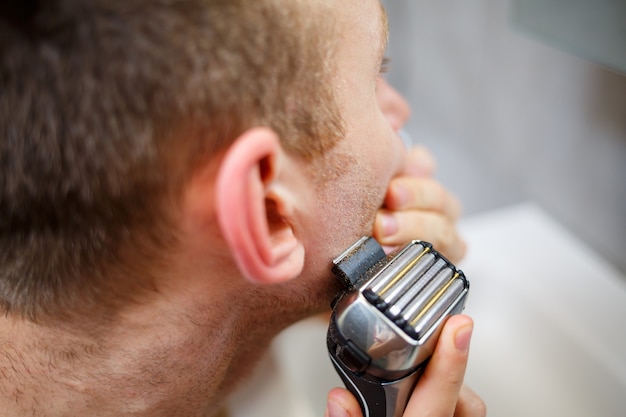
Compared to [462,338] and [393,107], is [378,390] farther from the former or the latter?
[393,107]

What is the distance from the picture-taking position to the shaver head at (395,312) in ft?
1.46

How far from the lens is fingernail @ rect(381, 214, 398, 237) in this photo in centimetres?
60

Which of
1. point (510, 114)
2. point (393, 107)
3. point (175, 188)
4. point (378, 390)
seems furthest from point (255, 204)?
point (510, 114)

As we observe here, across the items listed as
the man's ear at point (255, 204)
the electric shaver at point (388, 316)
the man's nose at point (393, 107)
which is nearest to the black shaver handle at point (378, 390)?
the electric shaver at point (388, 316)

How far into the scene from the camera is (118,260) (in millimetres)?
452

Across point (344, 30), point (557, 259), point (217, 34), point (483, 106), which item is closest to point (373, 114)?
point (344, 30)

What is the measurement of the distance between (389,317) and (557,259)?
462 mm

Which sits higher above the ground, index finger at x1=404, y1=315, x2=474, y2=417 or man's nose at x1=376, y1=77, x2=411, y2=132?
man's nose at x1=376, y1=77, x2=411, y2=132

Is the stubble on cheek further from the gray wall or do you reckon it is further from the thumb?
the gray wall

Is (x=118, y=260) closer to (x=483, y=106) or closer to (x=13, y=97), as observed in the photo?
(x=13, y=97)

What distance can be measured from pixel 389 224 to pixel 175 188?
28cm

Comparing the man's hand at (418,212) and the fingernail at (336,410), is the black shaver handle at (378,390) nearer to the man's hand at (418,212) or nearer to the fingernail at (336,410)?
the fingernail at (336,410)

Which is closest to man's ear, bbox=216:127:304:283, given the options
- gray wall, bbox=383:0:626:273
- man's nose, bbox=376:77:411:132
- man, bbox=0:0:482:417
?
man, bbox=0:0:482:417

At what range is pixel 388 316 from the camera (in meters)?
0.45
